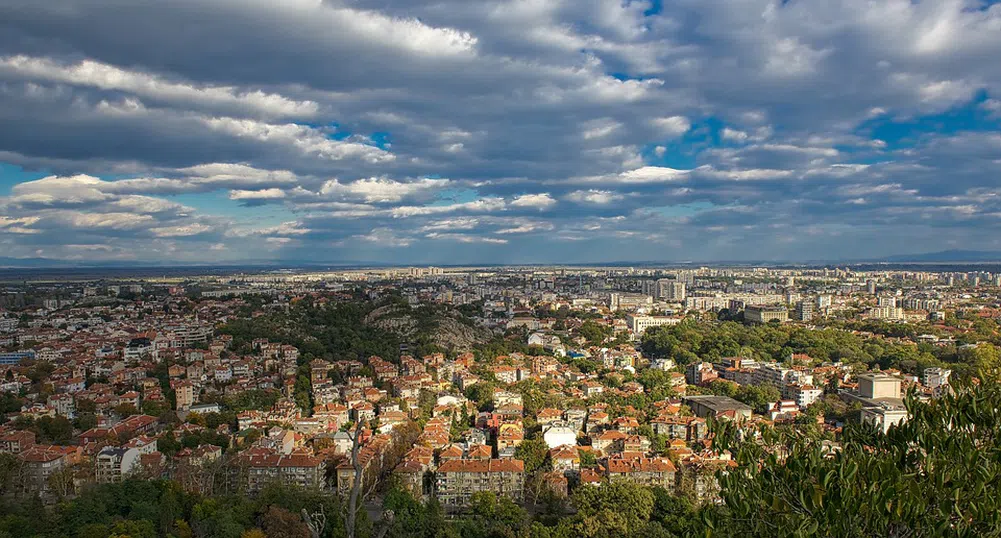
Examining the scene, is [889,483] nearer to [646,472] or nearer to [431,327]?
[646,472]

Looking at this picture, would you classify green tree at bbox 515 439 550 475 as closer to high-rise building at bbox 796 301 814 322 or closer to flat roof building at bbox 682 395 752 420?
flat roof building at bbox 682 395 752 420

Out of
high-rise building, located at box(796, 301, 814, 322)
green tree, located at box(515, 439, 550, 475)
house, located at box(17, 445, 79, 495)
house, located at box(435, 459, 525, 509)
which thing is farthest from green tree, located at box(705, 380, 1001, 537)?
high-rise building, located at box(796, 301, 814, 322)

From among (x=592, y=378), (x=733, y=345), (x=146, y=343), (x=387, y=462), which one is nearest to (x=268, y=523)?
(x=387, y=462)

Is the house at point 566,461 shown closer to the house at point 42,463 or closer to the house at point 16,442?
the house at point 42,463

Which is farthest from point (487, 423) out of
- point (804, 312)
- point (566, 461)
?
point (804, 312)

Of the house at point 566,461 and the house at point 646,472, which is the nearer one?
the house at point 646,472

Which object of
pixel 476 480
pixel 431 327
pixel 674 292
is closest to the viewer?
pixel 476 480

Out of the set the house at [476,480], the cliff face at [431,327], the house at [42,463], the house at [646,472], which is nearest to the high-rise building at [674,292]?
the cliff face at [431,327]

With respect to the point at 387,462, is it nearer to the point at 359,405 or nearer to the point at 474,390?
the point at 359,405
